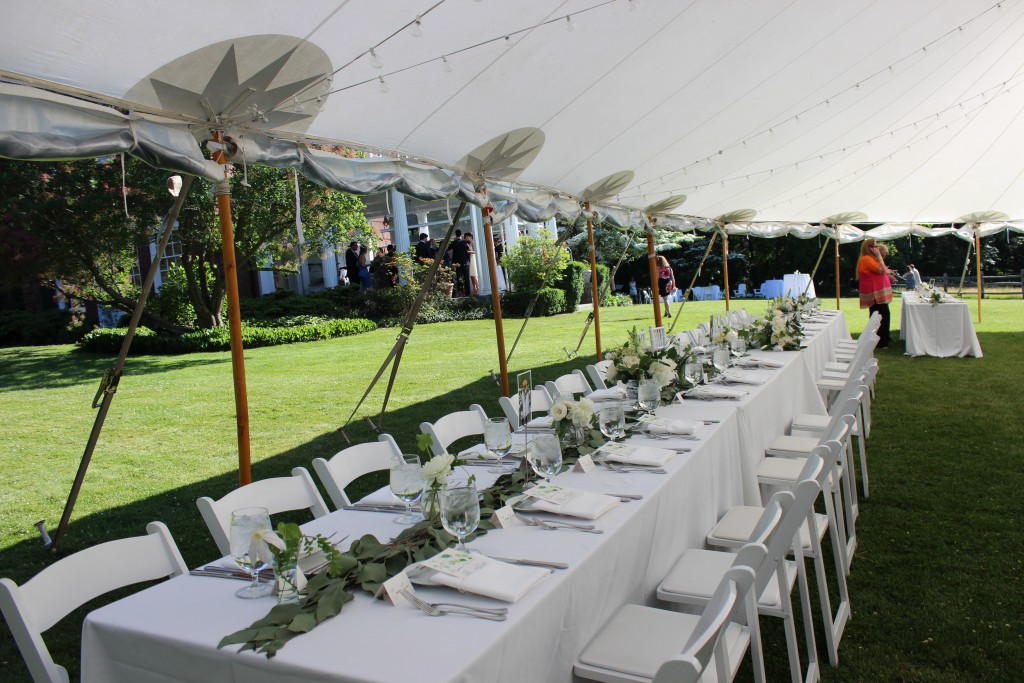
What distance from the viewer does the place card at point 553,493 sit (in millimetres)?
2666

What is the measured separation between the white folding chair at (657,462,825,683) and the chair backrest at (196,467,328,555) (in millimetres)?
1377

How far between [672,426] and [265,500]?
196 centimetres

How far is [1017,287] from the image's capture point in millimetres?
24703

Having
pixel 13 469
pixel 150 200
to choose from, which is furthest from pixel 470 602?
pixel 150 200

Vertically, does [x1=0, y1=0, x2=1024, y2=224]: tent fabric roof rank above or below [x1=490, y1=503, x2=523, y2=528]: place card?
above

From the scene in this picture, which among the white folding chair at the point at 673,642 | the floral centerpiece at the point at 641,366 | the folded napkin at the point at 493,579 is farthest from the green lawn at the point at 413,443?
the folded napkin at the point at 493,579

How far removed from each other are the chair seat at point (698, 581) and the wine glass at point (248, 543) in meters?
1.41

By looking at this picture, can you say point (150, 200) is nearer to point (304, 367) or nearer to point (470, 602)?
point (304, 367)

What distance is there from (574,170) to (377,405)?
3.54 meters

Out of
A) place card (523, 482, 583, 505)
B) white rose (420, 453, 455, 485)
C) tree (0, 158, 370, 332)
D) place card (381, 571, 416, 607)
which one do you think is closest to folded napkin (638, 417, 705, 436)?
place card (523, 482, 583, 505)

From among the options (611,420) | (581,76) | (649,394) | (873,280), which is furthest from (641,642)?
(873,280)

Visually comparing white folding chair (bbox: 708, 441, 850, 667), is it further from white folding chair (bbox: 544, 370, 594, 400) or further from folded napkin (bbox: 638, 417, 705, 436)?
white folding chair (bbox: 544, 370, 594, 400)

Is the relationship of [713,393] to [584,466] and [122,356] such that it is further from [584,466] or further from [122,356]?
[122,356]

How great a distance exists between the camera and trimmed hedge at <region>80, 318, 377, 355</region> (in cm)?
1414
